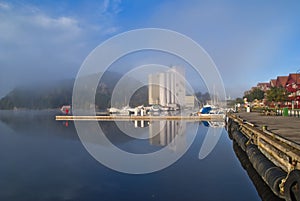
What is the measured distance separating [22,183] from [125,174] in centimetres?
441

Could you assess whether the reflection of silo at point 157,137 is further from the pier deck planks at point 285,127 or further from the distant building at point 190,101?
the distant building at point 190,101

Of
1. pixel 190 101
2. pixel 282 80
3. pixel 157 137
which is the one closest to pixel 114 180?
pixel 157 137

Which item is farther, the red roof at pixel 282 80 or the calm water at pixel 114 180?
the red roof at pixel 282 80

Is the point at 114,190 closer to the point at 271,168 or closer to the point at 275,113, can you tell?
the point at 271,168

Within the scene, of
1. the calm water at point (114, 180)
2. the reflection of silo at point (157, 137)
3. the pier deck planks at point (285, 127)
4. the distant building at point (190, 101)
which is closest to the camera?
the calm water at point (114, 180)

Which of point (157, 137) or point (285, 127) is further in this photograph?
point (157, 137)

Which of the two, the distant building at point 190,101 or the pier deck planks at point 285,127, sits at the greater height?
the distant building at point 190,101

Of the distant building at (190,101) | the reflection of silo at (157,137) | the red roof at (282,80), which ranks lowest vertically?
the reflection of silo at (157,137)

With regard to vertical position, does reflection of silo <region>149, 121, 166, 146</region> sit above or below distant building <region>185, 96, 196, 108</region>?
below

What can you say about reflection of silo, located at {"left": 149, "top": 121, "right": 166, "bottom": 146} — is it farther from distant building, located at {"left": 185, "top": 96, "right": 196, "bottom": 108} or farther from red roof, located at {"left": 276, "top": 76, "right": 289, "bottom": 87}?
distant building, located at {"left": 185, "top": 96, "right": 196, "bottom": 108}

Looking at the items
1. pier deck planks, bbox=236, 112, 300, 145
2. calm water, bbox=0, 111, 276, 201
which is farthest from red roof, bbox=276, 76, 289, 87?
calm water, bbox=0, 111, 276, 201

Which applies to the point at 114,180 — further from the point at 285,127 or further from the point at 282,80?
the point at 282,80

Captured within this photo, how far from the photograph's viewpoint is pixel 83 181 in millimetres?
11344

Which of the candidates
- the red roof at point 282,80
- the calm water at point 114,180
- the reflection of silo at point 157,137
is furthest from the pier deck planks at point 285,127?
the red roof at point 282,80
